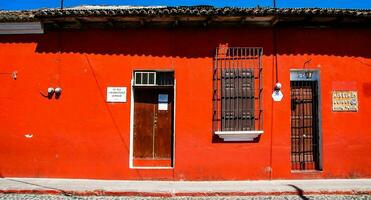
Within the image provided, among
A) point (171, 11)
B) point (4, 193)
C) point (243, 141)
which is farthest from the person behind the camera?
point (243, 141)

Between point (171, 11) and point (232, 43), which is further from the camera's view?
point (232, 43)

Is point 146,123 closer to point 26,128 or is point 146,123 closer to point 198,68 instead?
point 198,68

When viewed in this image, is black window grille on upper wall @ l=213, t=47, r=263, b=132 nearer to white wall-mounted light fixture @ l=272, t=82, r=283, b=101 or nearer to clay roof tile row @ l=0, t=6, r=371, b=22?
white wall-mounted light fixture @ l=272, t=82, r=283, b=101

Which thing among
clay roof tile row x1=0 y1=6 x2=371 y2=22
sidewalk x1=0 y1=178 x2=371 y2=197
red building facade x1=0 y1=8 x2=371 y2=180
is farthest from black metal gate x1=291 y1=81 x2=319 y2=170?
clay roof tile row x1=0 y1=6 x2=371 y2=22

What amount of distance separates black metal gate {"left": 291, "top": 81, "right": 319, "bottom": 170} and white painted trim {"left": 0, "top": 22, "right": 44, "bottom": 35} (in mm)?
5993

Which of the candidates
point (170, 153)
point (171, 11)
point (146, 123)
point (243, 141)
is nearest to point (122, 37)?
point (171, 11)

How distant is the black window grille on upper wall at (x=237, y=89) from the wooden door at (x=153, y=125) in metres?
1.13

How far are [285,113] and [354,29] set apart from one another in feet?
8.29

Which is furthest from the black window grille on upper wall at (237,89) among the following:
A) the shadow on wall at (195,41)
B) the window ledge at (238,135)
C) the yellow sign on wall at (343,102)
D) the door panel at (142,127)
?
the yellow sign on wall at (343,102)

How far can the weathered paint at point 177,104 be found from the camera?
8.90 m

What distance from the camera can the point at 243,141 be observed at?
8898mm

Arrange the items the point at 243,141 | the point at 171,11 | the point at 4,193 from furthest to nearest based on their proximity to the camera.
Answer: the point at 243,141 → the point at 171,11 → the point at 4,193

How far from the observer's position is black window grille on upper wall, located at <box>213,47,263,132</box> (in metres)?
8.91

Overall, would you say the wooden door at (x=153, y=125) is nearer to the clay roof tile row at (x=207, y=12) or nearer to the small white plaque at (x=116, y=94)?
the small white plaque at (x=116, y=94)
